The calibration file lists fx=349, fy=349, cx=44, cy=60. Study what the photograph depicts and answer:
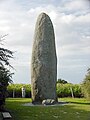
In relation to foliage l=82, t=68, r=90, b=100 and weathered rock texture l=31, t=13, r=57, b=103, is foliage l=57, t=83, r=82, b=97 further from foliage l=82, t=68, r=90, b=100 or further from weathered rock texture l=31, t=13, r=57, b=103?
weathered rock texture l=31, t=13, r=57, b=103

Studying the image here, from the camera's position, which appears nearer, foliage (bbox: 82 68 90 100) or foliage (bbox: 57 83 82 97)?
foliage (bbox: 82 68 90 100)

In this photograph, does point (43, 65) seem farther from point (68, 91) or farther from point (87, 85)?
point (68, 91)

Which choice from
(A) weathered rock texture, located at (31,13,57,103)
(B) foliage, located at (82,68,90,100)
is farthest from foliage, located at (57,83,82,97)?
(A) weathered rock texture, located at (31,13,57,103)

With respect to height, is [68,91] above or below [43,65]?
below

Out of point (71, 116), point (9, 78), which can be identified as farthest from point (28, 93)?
point (71, 116)

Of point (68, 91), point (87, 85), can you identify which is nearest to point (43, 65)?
point (87, 85)

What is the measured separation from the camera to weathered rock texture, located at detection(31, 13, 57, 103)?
20234 mm

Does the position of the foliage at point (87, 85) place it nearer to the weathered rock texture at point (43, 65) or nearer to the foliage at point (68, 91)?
the weathered rock texture at point (43, 65)

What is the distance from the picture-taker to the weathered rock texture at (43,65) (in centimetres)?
2023

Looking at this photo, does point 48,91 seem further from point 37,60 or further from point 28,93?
point 28,93

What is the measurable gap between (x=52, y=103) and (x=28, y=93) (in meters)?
10.6

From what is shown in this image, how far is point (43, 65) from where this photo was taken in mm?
20250

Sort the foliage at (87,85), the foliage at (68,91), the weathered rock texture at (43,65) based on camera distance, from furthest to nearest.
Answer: the foliage at (68,91)
the foliage at (87,85)
the weathered rock texture at (43,65)

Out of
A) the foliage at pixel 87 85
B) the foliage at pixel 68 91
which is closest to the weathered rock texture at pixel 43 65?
the foliage at pixel 87 85
